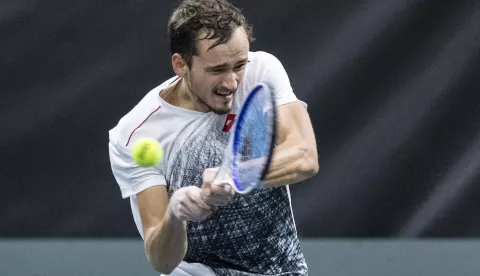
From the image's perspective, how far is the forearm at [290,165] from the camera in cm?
263

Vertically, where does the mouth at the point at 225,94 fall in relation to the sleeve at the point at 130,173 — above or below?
above

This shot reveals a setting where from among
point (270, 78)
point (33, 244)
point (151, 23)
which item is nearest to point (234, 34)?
point (270, 78)

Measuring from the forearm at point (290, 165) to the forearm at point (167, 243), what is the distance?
271mm

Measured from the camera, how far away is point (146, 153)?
269 cm

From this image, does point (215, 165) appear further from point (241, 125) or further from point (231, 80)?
point (241, 125)

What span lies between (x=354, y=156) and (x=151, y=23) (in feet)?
3.86

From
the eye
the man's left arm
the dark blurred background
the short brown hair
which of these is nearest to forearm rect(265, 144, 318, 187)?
the man's left arm

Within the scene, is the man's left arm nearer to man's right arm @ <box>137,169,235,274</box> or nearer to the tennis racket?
the tennis racket

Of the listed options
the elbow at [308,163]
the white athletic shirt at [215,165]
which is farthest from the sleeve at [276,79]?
the elbow at [308,163]

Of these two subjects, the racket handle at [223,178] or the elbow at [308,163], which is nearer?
the racket handle at [223,178]

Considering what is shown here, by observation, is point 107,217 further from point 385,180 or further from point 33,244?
point 385,180

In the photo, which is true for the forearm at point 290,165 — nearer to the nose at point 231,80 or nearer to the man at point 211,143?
the man at point 211,143

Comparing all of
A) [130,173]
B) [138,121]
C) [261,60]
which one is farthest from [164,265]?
[261,60]

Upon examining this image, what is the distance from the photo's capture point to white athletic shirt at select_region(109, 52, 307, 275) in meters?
2.90
